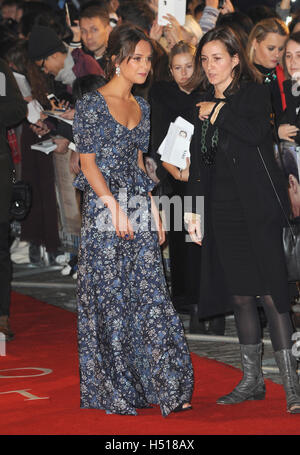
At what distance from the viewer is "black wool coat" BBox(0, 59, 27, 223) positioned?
6598mm

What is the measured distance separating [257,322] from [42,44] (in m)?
4.52

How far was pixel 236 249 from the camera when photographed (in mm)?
4824

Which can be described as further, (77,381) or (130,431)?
(77,381)

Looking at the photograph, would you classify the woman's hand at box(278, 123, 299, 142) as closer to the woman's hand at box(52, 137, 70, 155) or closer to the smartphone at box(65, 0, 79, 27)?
the woman's hand at box(52, 137, 70, 155)

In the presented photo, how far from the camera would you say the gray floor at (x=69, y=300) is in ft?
20.2

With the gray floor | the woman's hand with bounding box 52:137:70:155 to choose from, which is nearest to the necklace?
the gray floor

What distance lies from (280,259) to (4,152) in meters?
2.63

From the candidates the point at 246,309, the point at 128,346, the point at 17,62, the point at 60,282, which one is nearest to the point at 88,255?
the point at 128,346

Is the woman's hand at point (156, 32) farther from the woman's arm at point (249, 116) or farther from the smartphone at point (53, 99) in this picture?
the woman's arm at point (249, 116)

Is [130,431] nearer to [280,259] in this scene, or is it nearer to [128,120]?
[280,259]

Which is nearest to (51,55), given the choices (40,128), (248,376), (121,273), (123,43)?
(40,128)

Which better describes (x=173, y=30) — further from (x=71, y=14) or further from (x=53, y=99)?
(x=71, y=14)

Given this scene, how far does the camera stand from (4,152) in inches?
261

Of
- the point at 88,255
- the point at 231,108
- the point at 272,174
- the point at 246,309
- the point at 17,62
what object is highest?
the point at 17,62
